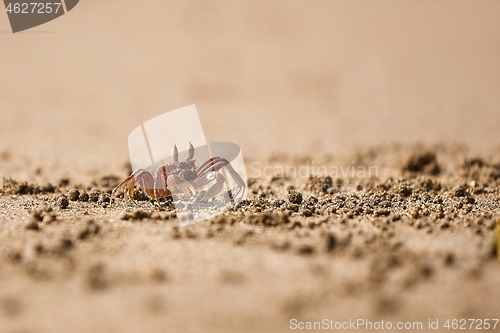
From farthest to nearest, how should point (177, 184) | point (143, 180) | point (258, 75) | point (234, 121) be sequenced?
point (258, 75)
point (234, 121)
point (143, 180)
point (177, 184)

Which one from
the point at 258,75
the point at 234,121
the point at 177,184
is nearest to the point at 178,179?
the point at 177,184

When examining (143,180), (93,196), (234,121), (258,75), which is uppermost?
(258,75)

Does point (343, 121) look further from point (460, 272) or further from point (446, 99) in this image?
point (460, 272)

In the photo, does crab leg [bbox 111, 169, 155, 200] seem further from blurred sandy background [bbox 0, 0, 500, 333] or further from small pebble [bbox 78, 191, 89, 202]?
small pebble [bbox 78, 191, 89, 202]

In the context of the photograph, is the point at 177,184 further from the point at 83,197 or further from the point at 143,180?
the point at 83,197

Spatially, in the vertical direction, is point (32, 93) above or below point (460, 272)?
above

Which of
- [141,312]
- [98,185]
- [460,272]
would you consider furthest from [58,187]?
[460,272]
